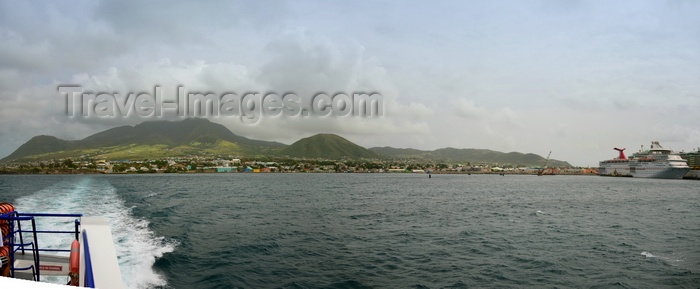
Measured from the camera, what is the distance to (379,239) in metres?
25.4

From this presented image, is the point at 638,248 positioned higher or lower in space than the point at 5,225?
lower

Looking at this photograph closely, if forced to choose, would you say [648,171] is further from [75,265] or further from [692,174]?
[75,265]

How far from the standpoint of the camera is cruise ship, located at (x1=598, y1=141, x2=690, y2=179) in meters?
145

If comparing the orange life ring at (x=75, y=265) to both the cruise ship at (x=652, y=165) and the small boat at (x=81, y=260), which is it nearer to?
the small boat at (x=81, y=260)

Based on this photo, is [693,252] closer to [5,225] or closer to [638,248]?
[638,248]

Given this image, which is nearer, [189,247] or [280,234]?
[189,247]

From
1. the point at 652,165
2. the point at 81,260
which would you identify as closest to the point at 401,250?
the point at 81,260

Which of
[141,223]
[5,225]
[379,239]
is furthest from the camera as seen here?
[141,223]

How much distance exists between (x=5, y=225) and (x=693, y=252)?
31.4m

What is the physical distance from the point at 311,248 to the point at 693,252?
2198cm

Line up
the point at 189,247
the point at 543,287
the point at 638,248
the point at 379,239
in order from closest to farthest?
the point at 543,287 → the point at 189,247 → the point at 638,248 → the point at 379,239

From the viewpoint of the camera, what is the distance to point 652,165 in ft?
493

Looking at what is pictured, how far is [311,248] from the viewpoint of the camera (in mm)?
22797

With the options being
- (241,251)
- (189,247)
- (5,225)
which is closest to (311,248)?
(241,251)
